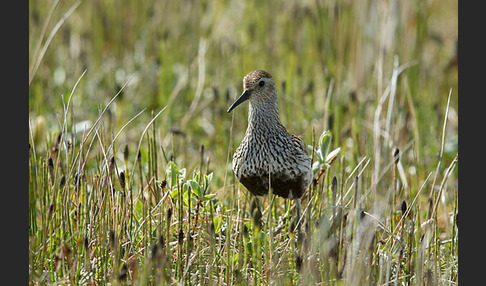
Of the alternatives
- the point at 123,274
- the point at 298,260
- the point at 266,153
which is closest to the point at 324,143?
the point at 266,153

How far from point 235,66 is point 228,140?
1567 millimetres

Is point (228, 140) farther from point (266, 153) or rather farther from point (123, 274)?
point (123, 274)

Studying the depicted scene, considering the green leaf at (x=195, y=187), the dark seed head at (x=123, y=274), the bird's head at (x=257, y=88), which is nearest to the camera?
the dark seed head at (x=123, y=274)

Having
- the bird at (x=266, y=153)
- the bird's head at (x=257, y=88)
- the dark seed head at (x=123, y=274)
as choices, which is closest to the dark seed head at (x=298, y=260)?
the bird at (x=266, y=153)

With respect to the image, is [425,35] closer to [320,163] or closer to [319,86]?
[319,86]

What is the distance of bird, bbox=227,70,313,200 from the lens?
3783 millimetres

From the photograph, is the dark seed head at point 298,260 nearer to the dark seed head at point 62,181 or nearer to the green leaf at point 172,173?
A: the green leaf at point 172,173

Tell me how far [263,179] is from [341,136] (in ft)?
5.38

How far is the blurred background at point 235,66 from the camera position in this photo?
5.73 m

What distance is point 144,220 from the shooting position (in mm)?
3480

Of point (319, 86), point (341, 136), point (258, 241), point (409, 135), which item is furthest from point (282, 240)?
point (319, 86)

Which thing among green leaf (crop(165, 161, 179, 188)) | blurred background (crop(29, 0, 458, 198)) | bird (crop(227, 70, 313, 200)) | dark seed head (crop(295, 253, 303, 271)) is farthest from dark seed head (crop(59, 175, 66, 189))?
dark seed head (crop(295, 253, 303, 271))

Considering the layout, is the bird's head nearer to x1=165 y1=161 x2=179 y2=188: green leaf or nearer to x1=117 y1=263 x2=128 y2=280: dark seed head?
x1=165 y1=161 x2=179 y2=188: green leaf

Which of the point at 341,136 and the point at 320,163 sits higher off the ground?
the point at 341,136
